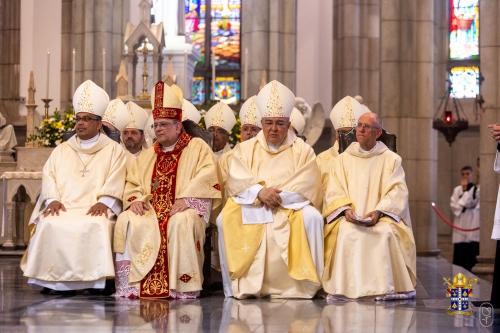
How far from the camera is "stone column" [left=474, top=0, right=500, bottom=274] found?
16109 mm

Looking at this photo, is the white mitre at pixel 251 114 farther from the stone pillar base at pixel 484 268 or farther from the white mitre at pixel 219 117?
the stone pillar base at pixel 484 268

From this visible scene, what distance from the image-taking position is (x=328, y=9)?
23391 mm

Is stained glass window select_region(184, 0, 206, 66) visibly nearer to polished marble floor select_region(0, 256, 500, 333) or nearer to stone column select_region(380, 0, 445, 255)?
stone column select_region(380, 0, 445, 255)

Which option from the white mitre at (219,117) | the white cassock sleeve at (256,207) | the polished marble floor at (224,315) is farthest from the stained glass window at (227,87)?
the white cassock sleeve at (256,207)

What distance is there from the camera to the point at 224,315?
8680mm

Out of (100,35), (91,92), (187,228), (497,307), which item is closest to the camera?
(497,307)

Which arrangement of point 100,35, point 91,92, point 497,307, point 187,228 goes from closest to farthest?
point 497,307 < point 187,228 < point 91,92 < point 100,35

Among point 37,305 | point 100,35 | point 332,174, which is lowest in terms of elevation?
point 37,305

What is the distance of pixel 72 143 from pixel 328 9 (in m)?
13.3

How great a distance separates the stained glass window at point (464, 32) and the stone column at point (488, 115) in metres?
13.6

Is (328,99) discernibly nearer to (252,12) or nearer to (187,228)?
(252,12)

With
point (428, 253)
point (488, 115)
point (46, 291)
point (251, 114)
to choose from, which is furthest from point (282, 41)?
point (46, 291)

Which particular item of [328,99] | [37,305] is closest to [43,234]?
[37,305]

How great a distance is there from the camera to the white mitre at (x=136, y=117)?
11625 millimetres
